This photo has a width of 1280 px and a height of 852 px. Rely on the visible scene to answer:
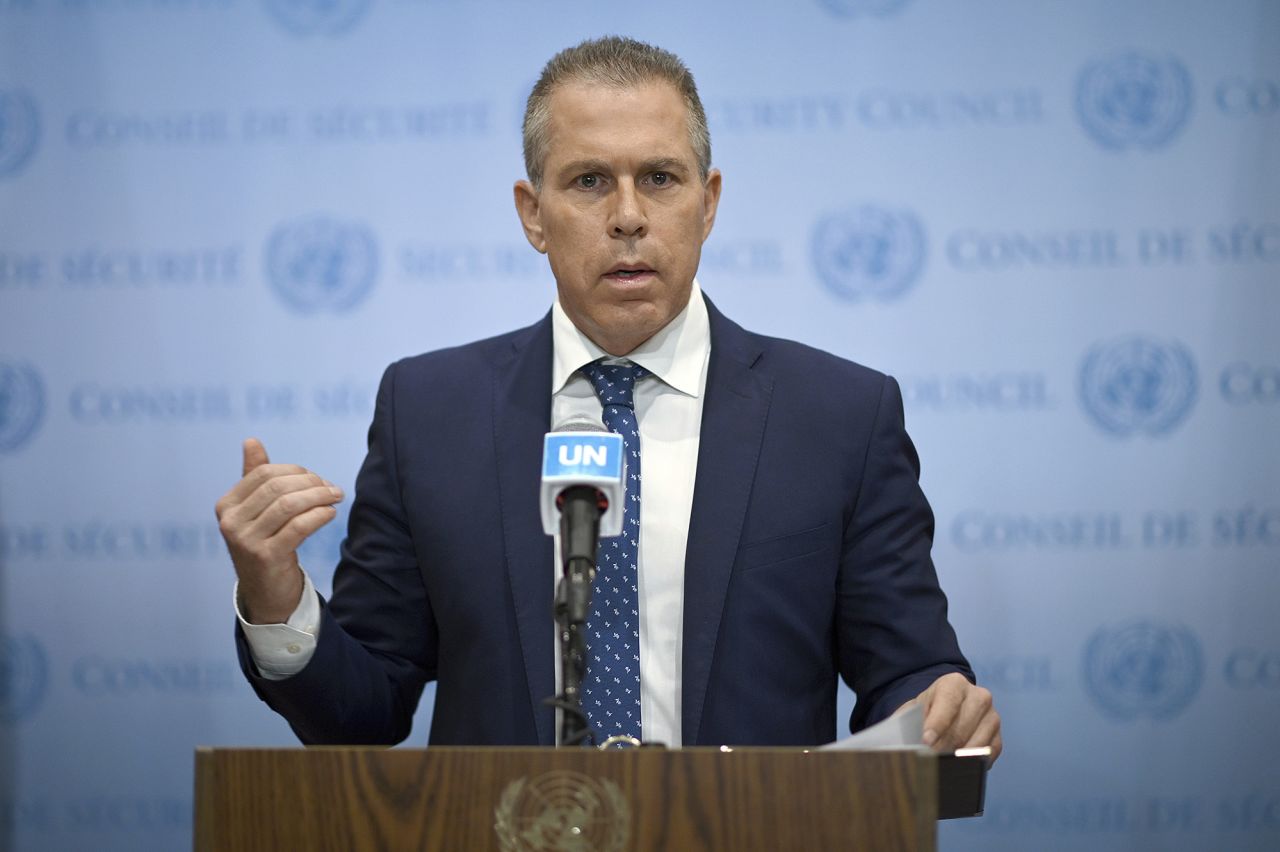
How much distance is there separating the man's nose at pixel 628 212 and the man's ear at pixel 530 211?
0.26m

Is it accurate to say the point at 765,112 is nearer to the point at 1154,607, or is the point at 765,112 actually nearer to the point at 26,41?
the point at 1154,607

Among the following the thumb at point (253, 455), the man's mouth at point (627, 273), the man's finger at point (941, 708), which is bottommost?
the man's finger at point (941, 708)

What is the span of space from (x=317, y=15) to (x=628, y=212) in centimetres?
174

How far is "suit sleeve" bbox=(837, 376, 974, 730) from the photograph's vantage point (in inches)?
85.3

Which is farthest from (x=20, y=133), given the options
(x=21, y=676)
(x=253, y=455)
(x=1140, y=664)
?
(x=1140, y=664)

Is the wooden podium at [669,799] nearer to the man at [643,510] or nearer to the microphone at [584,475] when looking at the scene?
the microphone at [584,475]

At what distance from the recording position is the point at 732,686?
2105mm

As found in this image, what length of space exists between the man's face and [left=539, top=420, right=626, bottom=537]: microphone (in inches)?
27.6

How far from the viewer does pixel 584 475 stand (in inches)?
59.9

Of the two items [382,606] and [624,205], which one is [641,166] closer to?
[624,205]

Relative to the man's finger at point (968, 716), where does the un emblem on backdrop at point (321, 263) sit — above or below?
above

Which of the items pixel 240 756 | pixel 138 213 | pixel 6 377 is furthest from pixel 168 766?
pixel 240 756

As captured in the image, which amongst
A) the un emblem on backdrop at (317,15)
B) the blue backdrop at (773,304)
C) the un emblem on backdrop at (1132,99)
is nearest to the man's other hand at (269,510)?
the blue backdrop at (773,304)

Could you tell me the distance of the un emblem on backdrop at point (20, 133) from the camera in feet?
11.9
